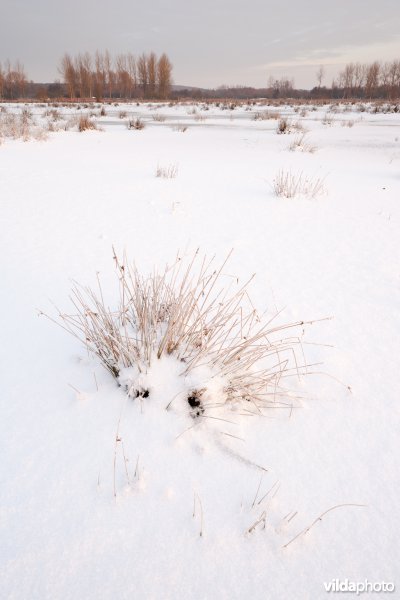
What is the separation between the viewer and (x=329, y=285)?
2.44 meters

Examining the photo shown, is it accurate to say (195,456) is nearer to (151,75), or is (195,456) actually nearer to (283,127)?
(283,127)

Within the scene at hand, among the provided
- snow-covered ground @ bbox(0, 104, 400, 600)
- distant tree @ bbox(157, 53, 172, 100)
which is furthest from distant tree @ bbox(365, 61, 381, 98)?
snow-covered ground @ bbox(0, 104, 400, 600)

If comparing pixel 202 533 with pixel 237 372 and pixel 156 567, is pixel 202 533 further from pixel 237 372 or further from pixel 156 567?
pixel 237 372

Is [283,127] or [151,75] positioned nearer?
[283,127]

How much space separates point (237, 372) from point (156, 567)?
2.50ft

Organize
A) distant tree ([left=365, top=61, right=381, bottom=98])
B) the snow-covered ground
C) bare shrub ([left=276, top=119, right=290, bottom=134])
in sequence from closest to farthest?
the snow-covered ground → bare shrub ([left=276, top=119, right=290, bottom=134]) → distant tree ([left=365, top=61, right=381, bottom=98])

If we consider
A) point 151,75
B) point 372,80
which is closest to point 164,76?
point 151,75

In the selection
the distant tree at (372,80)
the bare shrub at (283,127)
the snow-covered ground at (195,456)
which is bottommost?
the snow-covered ground at (195,456)

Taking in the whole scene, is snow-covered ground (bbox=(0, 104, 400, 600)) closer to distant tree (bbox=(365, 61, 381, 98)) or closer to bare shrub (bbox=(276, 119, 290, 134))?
bare shrub (bbox=(276, 119, 290, 134))

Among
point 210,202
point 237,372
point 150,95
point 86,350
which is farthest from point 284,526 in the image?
point 150,95

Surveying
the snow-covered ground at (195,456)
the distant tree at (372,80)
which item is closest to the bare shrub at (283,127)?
the snow-covered ground at (195,456)

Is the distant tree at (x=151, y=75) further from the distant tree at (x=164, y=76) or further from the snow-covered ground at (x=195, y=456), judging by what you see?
the snow-covered ground at (x=195, y=456)

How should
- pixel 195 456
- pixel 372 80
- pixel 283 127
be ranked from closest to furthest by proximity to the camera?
pixel 195 456 → pixel 283 127 → pixel 372 80

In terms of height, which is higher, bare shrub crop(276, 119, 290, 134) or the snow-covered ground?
bare shrub crop(276, 119, 290, 134)
